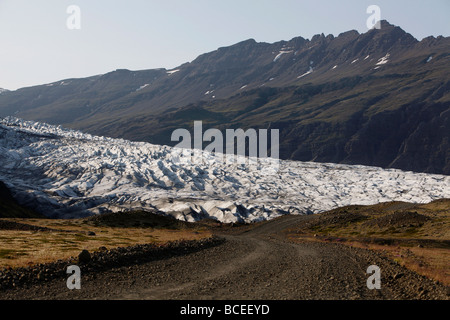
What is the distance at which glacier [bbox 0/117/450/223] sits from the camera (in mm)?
94438

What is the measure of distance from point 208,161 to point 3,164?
70.9 meters

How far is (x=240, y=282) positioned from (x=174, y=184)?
10456 cm

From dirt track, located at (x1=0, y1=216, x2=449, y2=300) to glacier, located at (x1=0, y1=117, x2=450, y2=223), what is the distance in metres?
64.7

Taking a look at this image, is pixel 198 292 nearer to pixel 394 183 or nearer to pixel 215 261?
Result: pixel 215 261

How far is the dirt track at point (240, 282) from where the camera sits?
1330cm

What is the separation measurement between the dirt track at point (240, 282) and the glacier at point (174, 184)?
64.7 meters

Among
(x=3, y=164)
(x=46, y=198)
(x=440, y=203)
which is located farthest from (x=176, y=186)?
(x=440, y=203)

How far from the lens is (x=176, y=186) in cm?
11781
